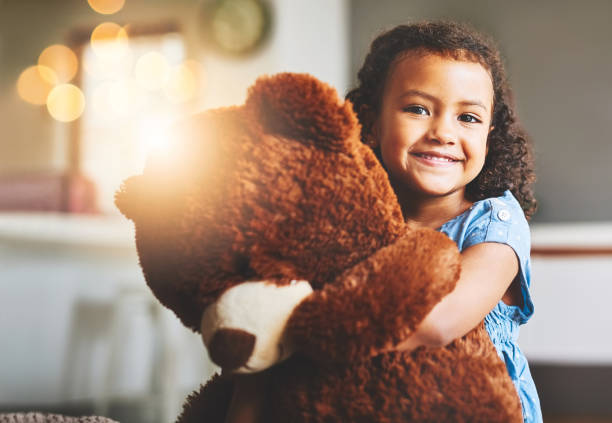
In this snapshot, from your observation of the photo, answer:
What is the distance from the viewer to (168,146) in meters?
0.50

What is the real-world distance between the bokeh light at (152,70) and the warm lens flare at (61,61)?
1.92 feet

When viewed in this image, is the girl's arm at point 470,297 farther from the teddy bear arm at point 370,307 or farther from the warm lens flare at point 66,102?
the warm lens flare at point 66,102

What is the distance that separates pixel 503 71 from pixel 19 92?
5.03m

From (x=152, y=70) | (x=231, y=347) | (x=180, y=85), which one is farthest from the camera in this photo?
(x=152, y=70)

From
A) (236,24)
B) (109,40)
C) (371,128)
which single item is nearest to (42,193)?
(236,24)

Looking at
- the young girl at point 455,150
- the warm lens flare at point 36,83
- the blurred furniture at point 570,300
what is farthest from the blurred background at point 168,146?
the warm lens flare at point 36,83

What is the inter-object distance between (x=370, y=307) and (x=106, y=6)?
15.0 feet

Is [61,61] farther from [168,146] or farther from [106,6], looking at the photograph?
[168,146]

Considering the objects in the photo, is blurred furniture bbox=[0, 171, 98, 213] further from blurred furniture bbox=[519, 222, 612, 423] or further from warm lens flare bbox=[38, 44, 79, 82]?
warm lens flare bbox=[38, 44, 79, 82]

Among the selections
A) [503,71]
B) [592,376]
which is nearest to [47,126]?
[592,376]

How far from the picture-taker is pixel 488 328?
63cm

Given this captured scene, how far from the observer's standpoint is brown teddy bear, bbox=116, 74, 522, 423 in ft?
1.47

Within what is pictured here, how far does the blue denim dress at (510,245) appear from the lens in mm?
620

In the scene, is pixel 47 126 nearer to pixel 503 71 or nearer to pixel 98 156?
pixel 98 156
